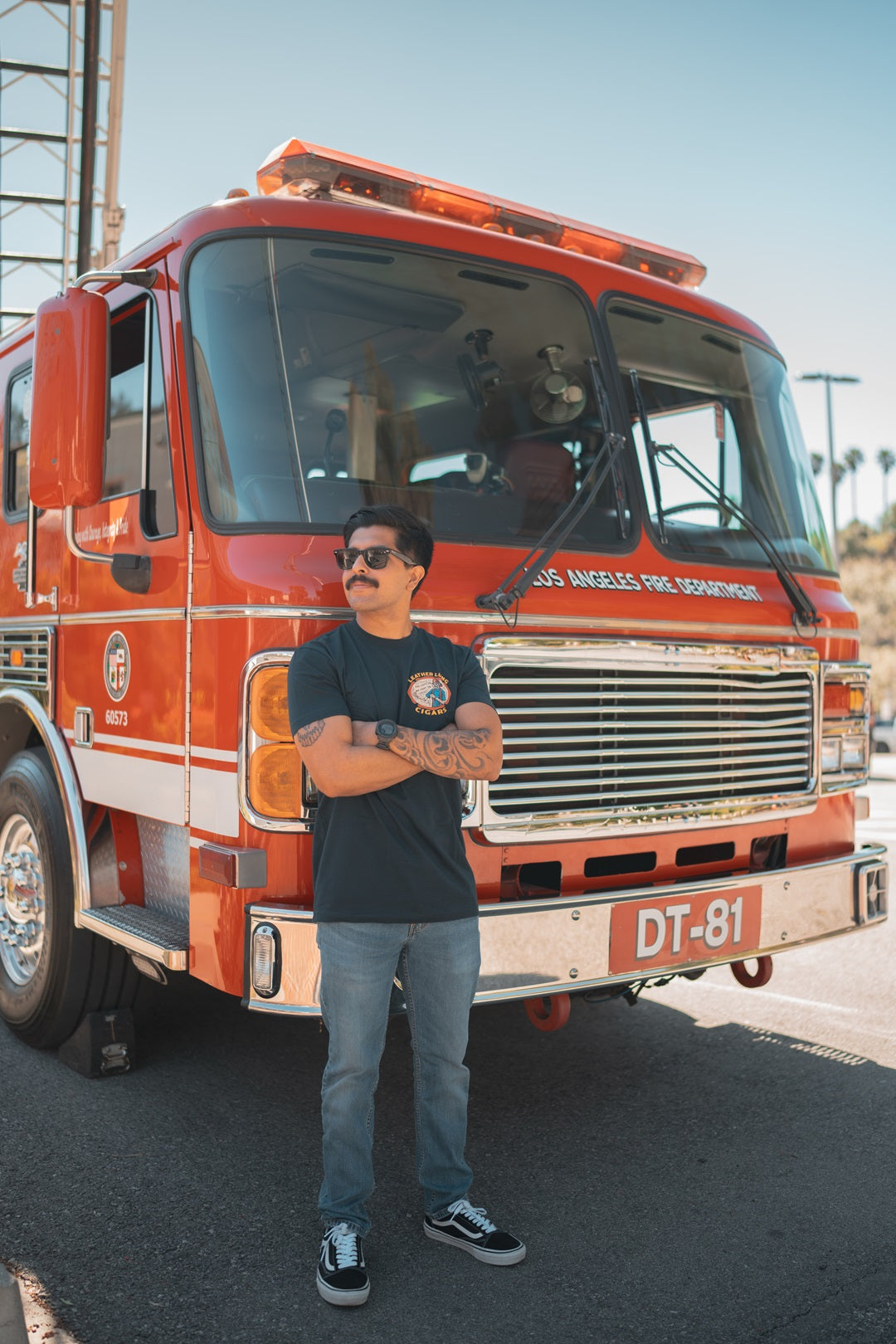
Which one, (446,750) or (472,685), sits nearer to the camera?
(446,750)

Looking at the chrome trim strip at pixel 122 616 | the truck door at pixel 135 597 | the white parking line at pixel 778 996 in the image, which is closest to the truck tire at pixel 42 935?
the truck door at pixel 135 597

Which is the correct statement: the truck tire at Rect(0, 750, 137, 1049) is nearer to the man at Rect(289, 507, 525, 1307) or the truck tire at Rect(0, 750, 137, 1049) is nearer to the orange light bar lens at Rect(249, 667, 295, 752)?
the orange light bar lens at Rect(249, 667, 295, 752)

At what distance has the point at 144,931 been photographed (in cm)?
362

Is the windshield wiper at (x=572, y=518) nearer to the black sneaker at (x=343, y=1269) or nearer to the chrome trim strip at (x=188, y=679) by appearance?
the chrome trim strip at (x=188, y=679)

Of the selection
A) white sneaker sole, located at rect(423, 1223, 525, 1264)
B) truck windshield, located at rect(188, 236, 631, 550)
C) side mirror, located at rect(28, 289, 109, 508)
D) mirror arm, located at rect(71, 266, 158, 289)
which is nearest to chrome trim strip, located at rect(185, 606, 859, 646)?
truck windshield, located at rect(188, 236, 631, 550)

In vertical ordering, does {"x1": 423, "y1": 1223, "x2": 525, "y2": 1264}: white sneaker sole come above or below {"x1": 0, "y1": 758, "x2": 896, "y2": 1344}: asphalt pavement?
above

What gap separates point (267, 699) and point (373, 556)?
50cm

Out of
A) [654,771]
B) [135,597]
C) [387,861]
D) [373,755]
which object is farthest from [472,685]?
[135,597]

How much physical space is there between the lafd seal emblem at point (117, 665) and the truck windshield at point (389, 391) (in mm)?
691

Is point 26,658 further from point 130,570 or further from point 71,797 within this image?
point 130,570

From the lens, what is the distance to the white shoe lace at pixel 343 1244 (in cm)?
288

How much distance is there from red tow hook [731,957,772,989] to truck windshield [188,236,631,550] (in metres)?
1.55

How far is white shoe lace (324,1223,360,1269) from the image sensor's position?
2875 millimetres

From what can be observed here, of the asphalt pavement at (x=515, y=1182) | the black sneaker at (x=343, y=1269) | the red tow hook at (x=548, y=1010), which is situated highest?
the red tow hook at (x=548, y=1010)
